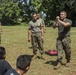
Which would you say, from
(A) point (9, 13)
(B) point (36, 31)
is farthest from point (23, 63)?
(A) point (9, 13)

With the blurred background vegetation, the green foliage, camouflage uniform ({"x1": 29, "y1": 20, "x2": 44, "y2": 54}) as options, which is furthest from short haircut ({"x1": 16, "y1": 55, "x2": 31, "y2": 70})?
the green foliage

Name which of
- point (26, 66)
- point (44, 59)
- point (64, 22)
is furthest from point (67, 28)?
point (26, 66)

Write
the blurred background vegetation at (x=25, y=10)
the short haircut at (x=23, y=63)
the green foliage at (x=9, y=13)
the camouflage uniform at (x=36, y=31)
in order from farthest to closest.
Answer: the green foliage at (x=9, y=13)
the blurred background vegetation at (x=25, y=10)
the camouflage uniform at (x=36, y=31)
the short haircut at (x=23, y=63)

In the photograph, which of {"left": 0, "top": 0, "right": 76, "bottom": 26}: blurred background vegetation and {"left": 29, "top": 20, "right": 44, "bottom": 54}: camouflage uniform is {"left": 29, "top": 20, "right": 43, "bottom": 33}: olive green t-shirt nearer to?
{"left": 29, "top": 20, "right": 44, "bottom": 54}: camouflage uniform

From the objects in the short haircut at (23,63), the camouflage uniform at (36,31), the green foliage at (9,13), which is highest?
the short haircut at (23,63)

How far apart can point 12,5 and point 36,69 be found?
67.6m

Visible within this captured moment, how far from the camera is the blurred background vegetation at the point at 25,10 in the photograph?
60.2 metres

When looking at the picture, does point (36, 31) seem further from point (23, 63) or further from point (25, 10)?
point (25, 10)

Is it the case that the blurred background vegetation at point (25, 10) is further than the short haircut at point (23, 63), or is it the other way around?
the blurred background vegetation at point (25, 10)

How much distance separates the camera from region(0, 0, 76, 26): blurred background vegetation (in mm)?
60156

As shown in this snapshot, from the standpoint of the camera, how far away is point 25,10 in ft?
266

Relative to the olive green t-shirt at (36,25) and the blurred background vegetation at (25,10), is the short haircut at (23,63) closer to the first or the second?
the olive green t-shirt at (36,25)

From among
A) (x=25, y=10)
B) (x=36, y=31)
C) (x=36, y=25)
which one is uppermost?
(x=36, y=25)

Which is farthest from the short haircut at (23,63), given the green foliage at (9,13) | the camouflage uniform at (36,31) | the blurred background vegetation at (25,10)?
the green foliage at (9,13)
